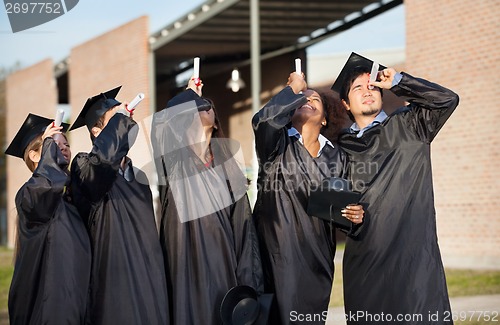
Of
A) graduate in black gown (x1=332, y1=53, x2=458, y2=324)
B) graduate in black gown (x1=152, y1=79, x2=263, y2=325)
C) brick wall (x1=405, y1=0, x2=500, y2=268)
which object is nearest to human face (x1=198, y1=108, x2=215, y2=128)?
graduate in black gown (x1=152, y1=79, x2=263, y2=325)

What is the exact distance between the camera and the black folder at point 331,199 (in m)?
4.57

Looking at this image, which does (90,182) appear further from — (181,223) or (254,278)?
(254,278)

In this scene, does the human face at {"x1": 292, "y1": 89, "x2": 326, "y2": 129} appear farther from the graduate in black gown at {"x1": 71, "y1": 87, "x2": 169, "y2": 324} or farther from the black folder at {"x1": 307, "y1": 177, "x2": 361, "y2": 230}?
the graduate in black gown at {"x1": 71, "y1": 87, "x2": 169, "y2": 324}

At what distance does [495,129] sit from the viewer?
1334 cm

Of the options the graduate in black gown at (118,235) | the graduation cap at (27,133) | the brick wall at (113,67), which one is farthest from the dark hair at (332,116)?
the brick wall at (113,67)

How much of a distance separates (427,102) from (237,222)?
1443 millimetres

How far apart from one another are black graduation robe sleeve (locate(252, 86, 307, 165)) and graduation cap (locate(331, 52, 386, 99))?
367 mm

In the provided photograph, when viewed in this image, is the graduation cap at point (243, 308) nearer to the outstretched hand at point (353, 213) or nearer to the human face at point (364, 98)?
the outstretched hand at point (353, 213)

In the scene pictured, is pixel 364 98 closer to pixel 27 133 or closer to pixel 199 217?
pixel 199 217

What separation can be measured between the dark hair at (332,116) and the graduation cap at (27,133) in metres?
1.84

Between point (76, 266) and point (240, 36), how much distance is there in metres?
18.3

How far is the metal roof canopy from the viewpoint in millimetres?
19031

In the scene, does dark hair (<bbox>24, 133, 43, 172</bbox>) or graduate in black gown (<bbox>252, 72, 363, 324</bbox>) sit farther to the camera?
dark hair (<bbox>24, 133, 43, 172</bbox>)

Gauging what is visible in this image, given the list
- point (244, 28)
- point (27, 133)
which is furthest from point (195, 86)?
point (244, 28)
